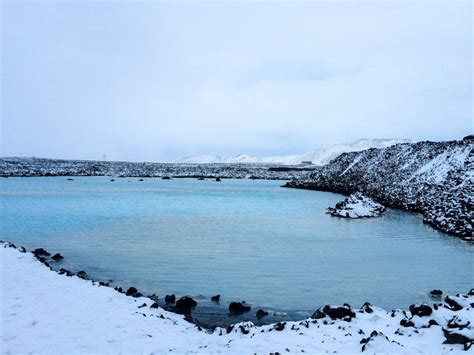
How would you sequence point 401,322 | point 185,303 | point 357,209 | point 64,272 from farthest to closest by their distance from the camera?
point 357,209, point 64,272, point 185,303, point 401,322

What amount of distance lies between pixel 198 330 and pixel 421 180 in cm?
3277

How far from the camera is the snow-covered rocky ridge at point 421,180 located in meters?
24.2

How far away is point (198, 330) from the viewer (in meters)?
8.78

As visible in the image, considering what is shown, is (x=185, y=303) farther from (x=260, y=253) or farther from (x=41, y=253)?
(x=41, y=253)

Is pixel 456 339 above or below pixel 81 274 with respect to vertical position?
above

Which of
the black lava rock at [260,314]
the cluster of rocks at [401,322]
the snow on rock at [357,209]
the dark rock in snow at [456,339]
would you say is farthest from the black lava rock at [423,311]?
the snow on rock at [357,209]

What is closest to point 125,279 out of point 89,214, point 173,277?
point 173,277

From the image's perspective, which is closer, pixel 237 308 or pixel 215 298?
pixel 237 308

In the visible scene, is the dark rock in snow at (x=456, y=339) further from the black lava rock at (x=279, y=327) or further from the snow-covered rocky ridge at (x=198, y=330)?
the black lava rock at (x=279, y=327)

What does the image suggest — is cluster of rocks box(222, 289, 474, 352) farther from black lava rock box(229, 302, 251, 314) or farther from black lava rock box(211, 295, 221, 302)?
black lava rock box(211, 295, 221, 302)

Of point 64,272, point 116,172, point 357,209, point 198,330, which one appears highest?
point 116,172

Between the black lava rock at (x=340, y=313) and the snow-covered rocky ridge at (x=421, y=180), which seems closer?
the black lava rock at (x=340, y=313)

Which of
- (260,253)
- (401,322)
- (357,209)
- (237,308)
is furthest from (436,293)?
(357,209)

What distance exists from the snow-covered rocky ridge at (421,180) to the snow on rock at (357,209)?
3456 millimetres
